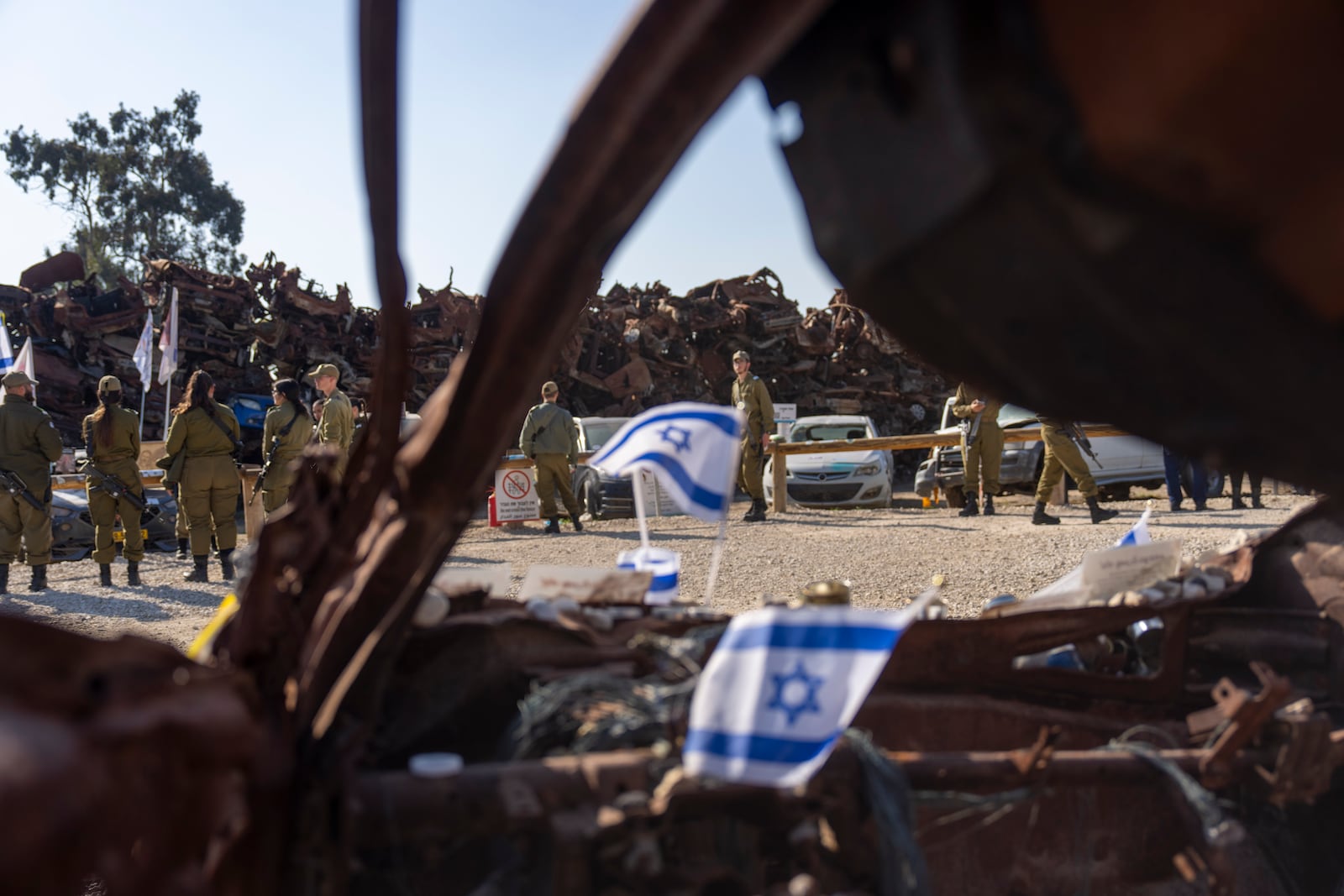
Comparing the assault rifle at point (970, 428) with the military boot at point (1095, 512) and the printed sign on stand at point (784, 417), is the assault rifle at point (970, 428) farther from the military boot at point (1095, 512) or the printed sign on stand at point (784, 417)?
the printed sign on stand at point (784, 417)

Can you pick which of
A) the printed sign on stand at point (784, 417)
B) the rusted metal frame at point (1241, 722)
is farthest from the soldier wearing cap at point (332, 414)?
the rusted metal frame at point (1241, 722)

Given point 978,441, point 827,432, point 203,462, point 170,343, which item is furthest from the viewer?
point 827,432

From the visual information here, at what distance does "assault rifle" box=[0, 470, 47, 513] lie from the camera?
8719 mm

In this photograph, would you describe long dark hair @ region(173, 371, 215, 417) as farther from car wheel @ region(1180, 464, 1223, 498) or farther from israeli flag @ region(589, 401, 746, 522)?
car wheel @ region(1180, 464, 1223, 498)

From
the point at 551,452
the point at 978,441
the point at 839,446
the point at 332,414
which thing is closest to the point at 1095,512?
the point at 978,441

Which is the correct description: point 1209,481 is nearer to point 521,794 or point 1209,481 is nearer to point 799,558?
point 799,558

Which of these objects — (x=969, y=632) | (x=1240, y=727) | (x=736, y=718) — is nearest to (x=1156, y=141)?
(x=736, y=718)

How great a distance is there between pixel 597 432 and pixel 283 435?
7412mm

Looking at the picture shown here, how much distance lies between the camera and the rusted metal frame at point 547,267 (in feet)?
2.75

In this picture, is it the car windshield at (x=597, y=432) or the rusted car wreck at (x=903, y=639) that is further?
the car windshield at (x=597, y=432)

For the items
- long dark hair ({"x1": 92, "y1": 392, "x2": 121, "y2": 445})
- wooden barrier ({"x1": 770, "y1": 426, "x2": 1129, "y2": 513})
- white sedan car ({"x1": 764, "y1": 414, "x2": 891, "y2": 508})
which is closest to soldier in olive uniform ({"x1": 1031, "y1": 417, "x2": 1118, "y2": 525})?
wooden barrier ({"x1": 770, "y1": 426, "x2": 1129, "y2": 513})

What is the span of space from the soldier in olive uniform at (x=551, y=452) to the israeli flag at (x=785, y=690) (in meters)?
10.9

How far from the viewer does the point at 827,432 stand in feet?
57.4

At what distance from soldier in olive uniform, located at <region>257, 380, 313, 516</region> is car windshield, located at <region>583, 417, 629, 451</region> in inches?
264
